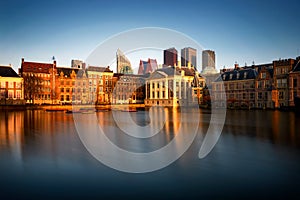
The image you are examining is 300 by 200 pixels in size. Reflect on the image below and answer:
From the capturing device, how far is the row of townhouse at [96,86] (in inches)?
3283

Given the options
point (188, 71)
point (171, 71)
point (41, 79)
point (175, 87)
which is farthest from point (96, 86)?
point (188, 71)

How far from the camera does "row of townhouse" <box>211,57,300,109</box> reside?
55.3 metres

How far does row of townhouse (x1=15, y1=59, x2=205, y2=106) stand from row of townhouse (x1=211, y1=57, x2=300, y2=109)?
1123 centimetres

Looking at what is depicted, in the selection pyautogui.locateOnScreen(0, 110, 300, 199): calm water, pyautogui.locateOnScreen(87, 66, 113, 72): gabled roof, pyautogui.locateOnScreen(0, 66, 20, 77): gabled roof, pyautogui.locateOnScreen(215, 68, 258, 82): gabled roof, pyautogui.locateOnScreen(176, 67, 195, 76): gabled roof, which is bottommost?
pyautogui.locateOnScreen(0, 110, 300, 199): calm water

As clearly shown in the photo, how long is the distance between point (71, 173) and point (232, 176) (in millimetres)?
5759

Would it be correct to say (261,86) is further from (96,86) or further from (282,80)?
(96,86)

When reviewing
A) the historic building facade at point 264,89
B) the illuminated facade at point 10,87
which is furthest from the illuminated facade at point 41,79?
the historic building facade at point 264,89

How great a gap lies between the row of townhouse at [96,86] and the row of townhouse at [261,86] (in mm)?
11227

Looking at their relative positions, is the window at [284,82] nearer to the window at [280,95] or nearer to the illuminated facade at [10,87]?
the window at [280,95]

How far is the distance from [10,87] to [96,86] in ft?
98.2

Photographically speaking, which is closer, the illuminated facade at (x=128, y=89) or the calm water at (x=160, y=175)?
the calm water at (x=160, y=175)

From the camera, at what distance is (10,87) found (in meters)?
70.9

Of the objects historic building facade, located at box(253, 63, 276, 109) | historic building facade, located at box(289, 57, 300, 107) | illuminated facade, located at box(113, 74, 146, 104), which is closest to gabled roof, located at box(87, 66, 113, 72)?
illuminated facade, located at box(113, 74, 146, 104)

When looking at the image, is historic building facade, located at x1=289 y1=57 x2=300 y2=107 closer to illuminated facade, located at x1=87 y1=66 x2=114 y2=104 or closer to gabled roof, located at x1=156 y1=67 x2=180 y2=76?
gabled roof, located at x1=156 y1=67 x2=180 y2=76
